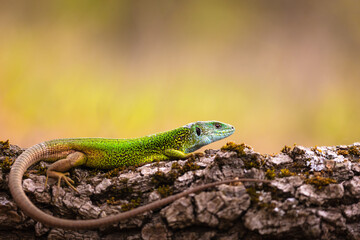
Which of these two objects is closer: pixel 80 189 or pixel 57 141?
pixel 80 189

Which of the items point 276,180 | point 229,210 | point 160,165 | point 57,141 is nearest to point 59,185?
point 57,141

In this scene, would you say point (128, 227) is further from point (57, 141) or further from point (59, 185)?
point (57, 141)

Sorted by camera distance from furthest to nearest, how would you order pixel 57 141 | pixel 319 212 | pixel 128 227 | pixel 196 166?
1. pixel 57 141
2. pixel 196 166
3. pixel 128 227
4. pixel 319 212

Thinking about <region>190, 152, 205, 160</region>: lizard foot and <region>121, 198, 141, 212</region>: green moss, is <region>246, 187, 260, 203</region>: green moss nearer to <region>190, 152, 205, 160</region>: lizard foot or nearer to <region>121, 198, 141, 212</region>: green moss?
<region>190, 152, 205, 160</region>: lizard foot

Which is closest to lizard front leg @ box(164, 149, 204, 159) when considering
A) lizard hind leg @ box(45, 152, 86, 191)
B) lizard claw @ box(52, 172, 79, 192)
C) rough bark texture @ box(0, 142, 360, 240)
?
rough bark texture @ box(0, 142, 360, 240)

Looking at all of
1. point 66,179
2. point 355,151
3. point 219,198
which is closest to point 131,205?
point 66,179

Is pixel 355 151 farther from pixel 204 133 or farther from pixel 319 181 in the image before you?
pixel 204 133
